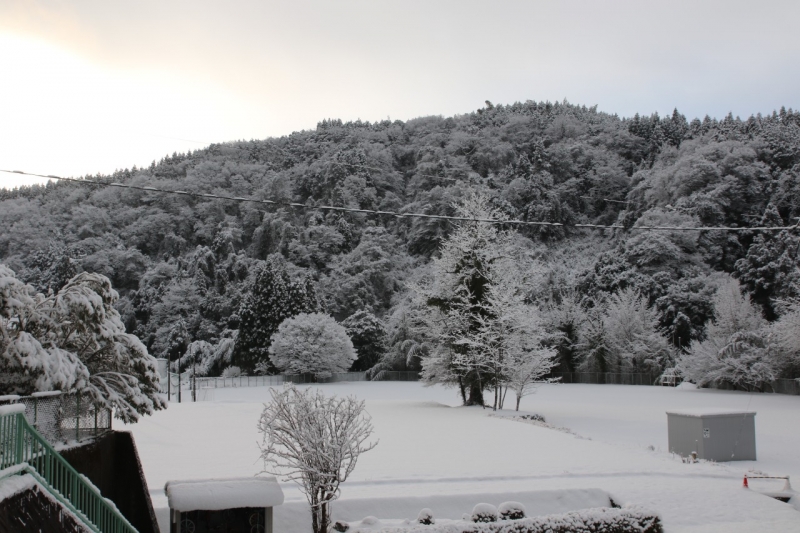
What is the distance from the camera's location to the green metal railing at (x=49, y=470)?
606 centimetres

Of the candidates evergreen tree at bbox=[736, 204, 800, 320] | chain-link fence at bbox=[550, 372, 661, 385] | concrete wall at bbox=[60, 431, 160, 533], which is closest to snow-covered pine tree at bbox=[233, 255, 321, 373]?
chain-link fence at bbox=[550, 372, 661, 385]

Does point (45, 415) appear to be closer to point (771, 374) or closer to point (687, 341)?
point (771, 374)

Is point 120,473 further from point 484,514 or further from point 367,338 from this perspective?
point 367,338

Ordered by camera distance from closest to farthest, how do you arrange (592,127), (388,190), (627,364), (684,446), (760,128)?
(684,446) → (627,364) → (760,128) → (388,190) → (592,127)

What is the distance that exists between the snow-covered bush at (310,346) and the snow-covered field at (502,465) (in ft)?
82.2

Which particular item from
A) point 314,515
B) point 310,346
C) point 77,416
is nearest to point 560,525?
point 314,515

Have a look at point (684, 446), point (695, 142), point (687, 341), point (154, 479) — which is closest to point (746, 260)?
point (687, 341)

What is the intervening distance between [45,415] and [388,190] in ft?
274

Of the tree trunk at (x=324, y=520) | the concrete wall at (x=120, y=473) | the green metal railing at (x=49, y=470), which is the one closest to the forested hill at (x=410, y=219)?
the tree trunk at (x=324, y=520)

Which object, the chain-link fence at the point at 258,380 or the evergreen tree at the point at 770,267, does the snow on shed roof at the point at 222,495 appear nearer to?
the chain-link fence at the point at 258,380

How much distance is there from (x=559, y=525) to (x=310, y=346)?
43.7 metres

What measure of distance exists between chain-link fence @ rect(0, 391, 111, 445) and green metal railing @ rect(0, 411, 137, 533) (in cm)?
99

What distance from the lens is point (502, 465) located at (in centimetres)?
1345

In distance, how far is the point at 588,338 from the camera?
50156 millimetres
